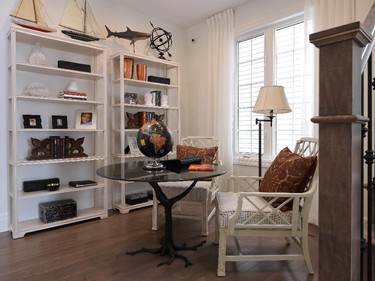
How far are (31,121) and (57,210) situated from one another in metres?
0.99

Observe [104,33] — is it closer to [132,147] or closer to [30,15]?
[30,15]

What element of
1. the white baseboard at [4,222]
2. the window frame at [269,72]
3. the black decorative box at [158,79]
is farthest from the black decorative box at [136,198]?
the black decorative box at [158,79]

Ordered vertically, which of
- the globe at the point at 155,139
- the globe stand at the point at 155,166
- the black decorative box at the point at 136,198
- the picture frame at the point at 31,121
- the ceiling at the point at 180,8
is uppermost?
the ceiling at the point at 180,8

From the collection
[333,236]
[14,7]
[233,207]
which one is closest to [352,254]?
[333,236]

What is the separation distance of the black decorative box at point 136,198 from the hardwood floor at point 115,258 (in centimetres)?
55

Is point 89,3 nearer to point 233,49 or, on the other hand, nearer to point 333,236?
point 233,49

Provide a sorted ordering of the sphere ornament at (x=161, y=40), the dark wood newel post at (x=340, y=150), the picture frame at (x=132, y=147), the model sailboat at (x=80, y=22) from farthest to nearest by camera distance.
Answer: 1. the sphere ornament at (x=161, y=40)
2. the picture frame at (x=132, y=147)
3. the model sailboat at (x=80, y=22)
4. the dark wood newel post at (x=340, y=150)

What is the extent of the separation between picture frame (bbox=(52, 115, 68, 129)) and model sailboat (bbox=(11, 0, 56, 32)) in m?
0.93

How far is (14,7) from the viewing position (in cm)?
280

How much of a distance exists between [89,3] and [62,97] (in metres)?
1.27

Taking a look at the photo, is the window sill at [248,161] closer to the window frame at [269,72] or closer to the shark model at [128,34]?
the window frame at [269,72]

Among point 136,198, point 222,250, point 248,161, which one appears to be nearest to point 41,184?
point 136,198

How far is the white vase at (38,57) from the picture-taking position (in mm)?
2771

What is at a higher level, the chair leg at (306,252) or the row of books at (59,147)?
the row of books at (59,147)
